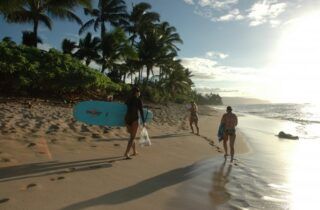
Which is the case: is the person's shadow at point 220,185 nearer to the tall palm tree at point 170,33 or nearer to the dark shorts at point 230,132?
the dark shorts at point 230,132

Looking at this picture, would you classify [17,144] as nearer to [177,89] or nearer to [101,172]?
[101,172]

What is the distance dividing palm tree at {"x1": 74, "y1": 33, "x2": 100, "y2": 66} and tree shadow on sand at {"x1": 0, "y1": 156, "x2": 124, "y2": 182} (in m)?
26.6

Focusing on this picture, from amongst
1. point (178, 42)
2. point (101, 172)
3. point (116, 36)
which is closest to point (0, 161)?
point (101, 172)

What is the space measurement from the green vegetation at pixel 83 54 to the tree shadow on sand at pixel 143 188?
1451cm

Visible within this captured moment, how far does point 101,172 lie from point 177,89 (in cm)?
5167

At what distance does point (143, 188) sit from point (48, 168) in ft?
5.88

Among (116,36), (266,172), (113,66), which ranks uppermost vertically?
(116,36)

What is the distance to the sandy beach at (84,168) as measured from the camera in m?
4.60

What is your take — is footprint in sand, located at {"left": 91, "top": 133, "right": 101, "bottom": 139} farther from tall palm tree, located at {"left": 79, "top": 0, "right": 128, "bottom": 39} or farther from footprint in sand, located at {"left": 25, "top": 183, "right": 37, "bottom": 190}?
tall palm tree, located at {"left": 79, "top": 0, "right": 128, "bottom": 39}

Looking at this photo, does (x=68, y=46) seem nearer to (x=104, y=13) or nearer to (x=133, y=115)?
(x=104, y=13)

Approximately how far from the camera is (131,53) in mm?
32469

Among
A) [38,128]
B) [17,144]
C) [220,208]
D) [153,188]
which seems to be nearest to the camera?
[220,208]

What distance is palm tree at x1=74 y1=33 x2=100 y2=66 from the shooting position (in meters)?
32.6

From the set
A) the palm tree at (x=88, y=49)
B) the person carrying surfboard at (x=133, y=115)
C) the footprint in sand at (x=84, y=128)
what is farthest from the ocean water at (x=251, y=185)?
the palm tree at (x=88, y=49)
